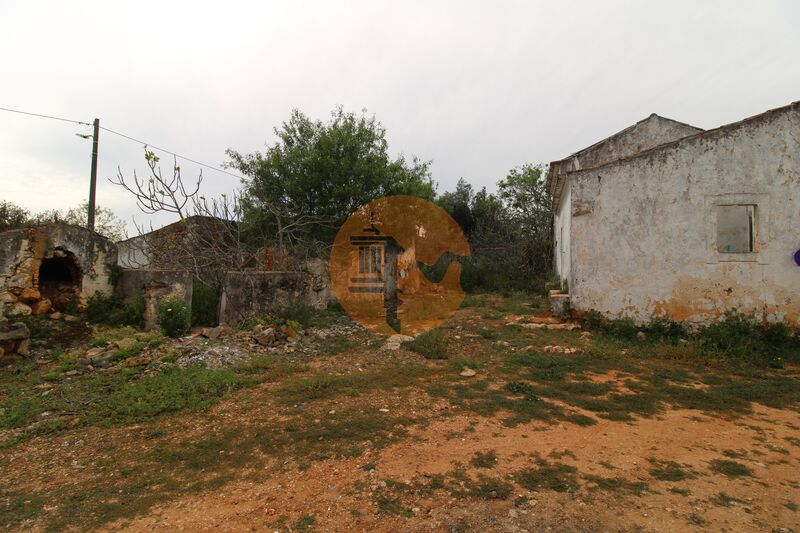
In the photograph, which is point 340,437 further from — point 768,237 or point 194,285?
point 768,237

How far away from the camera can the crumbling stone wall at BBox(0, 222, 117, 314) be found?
7.02 meters

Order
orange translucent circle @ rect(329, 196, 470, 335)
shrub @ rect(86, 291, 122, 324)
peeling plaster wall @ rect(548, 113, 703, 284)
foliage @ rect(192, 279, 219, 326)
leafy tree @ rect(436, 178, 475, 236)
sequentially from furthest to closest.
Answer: leafy tree @ rect(436, 178, 475, 236) → peeling plaster wall @ rect(548, 113, 703, 284) → orange translucent circle @ rect(329, 196, 470, 335) → foliage @ rect(192, 279, 219, 326) → shrub @ rect(86, 291, 122, 324)

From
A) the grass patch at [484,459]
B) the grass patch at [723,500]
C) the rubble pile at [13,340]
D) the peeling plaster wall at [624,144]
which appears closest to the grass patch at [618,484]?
the grass patch at [723,500]

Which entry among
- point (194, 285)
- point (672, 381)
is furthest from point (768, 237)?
point (194, 285)

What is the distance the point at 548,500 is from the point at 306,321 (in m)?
6.49

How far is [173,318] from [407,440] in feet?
18.7

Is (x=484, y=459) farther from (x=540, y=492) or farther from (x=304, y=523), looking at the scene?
(x=304, y=523)

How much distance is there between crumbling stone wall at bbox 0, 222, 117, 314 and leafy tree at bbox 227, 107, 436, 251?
4185mm

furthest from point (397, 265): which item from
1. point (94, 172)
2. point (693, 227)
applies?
point (94, 172)

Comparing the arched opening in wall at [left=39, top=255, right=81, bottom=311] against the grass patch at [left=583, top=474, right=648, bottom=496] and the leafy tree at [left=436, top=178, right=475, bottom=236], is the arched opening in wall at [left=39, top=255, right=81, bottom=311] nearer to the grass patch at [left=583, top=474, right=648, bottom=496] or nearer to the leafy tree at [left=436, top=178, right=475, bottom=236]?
the grass patch at [left=583, top=474, right=648, bottom=496]

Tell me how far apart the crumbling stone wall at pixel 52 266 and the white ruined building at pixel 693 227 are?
9158 millimetres

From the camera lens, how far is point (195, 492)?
293 cm

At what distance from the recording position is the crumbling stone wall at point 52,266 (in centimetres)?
702

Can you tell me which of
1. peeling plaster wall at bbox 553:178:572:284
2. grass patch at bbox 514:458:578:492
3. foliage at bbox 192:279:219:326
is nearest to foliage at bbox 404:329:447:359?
peeling plaster wall at bbox 553:178:572:284
